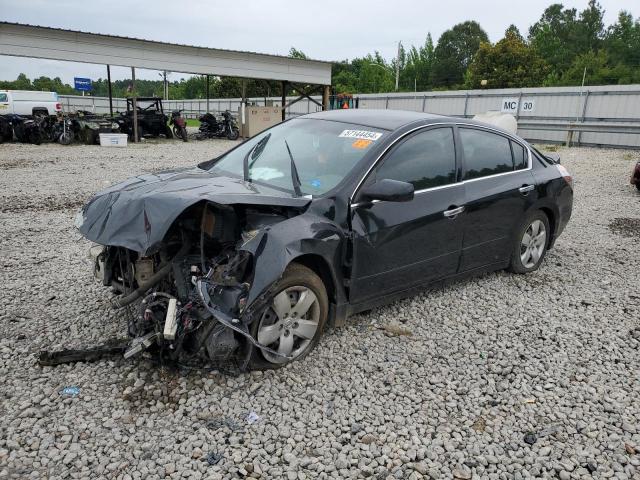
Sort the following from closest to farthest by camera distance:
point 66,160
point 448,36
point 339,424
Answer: point 339,424
point 66,160
point 448,36

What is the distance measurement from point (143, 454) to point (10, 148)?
683 inches

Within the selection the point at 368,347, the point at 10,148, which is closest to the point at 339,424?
the point at 368,347

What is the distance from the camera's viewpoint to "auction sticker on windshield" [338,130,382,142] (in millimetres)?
4046

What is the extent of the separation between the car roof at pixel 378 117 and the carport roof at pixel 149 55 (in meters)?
17.2

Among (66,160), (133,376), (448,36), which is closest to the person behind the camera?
(133,376)

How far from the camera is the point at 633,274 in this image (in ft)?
18.5

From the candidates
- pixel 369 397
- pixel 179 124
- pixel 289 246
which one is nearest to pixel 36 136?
pixel 179 124

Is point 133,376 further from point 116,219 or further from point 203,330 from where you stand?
point 116,219

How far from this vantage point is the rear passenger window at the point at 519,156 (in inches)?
202

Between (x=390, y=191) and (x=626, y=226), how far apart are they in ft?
20.1

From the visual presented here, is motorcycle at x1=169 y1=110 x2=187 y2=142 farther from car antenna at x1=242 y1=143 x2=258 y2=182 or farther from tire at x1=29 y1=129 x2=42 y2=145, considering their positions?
car antenna at x1=242 y1=143 x2=258 y2=182

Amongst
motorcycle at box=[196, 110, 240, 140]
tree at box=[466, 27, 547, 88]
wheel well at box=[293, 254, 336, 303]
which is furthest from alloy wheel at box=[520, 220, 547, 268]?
tree at box=[466, 27, 547, 88]

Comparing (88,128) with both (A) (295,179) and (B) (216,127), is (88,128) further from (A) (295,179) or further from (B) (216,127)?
(A) (295,179)

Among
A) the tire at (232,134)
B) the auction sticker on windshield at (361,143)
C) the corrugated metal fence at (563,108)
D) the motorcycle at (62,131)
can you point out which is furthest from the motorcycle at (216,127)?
the auction sticker on windshield at (361,143)
